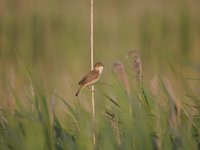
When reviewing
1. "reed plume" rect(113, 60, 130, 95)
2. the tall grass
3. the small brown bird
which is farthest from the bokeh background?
"reed plume" rect(113, 60, 130, 95)

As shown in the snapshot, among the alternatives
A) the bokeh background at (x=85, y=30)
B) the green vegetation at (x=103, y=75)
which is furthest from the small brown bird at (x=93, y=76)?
the bokeh background at (x=85, y=30)

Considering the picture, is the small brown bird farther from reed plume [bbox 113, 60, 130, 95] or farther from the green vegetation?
reed plume [bbox 113, 60, 130, 95]

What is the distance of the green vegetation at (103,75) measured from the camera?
2.70 m

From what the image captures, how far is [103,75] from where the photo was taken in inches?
168

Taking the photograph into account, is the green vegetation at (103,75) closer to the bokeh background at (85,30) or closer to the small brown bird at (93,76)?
the bokeh background at (85,30)

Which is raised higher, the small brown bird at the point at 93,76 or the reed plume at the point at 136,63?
the reed plume at the point at 136,63

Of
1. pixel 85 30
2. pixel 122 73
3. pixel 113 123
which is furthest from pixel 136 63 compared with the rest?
pixel 85 30

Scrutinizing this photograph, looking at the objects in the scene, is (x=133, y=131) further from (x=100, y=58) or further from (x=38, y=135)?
(x=100, y=58)

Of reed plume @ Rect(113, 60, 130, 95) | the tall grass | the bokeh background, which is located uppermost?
reed plume @ Rect(113, 60, 130, 95)

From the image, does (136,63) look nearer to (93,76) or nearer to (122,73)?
(122,73)

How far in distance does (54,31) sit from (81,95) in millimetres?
4877

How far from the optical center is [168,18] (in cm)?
823

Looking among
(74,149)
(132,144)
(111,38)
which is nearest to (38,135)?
(74,149)

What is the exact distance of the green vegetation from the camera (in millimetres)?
2701
